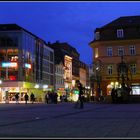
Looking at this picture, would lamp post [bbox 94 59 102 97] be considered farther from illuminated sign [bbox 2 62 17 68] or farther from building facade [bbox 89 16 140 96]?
illuminated sign [bbox 2 62 17 68]

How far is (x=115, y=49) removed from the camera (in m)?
93.7

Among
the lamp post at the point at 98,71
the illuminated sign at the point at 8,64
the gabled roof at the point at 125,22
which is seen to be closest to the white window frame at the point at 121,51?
the lamp post at the point at 98,71

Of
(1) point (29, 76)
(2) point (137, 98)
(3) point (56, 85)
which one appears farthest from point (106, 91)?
(3) point (56, 85)

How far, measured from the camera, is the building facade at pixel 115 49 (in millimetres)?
91875

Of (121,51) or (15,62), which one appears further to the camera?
(121,51)

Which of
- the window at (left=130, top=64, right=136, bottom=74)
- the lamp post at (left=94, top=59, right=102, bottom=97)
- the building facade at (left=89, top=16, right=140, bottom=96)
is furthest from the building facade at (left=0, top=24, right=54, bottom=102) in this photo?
the window at (left=130, top=64, right=136, bottom=74)

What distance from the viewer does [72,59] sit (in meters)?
160

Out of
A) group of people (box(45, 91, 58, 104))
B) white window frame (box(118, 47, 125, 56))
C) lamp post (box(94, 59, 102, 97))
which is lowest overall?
group of people (box(45, 91, 58, 104))

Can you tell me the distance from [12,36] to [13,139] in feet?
254

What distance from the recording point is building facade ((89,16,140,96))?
9188cm

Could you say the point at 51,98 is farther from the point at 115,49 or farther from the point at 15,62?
the point at 115,49

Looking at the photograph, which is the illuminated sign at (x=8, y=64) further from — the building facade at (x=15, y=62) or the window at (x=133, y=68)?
the window at (x=133, y=68)

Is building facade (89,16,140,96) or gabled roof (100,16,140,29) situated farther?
gabled roof (100,16,140,29)

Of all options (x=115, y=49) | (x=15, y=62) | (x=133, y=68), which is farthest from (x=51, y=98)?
(x=115, y=49)
